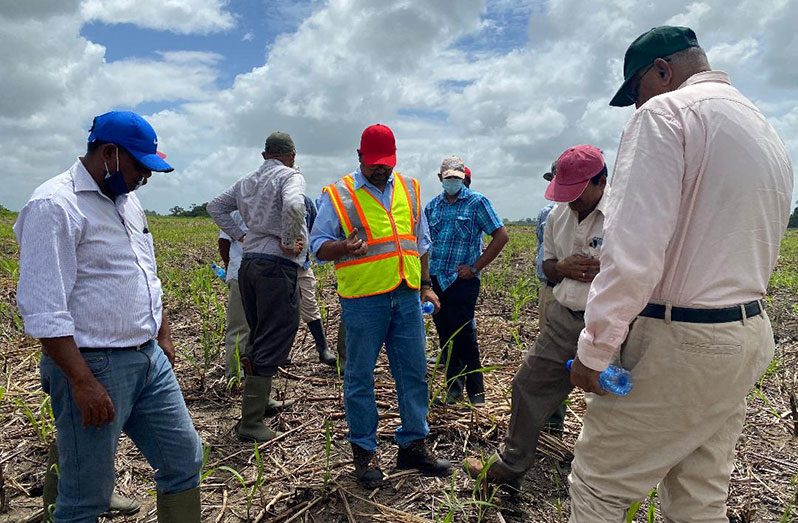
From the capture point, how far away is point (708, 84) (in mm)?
1637

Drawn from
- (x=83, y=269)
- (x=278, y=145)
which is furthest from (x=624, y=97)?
(x=278, y=145)

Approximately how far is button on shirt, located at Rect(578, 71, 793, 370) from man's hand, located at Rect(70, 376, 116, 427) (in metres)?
1.53

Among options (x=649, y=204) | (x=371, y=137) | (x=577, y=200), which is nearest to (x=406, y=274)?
(x=371, y=137)

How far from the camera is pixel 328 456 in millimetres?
2752

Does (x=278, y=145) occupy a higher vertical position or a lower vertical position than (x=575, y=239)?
higher

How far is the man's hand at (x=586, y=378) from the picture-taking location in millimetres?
1644

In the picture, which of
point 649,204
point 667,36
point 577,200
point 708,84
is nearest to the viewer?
point 649,204

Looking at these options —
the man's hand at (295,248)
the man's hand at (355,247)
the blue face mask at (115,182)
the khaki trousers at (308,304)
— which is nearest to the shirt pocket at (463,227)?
the man's hand at (295,248)

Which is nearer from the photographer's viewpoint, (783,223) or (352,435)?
(783,223)

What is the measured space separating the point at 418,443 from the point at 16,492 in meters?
2.06

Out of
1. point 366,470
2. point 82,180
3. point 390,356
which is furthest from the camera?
point 390,356

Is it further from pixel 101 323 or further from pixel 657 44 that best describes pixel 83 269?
pixel 657 44

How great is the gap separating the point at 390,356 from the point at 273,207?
1.32 m

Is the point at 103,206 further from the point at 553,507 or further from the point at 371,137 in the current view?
the point at 553,507
